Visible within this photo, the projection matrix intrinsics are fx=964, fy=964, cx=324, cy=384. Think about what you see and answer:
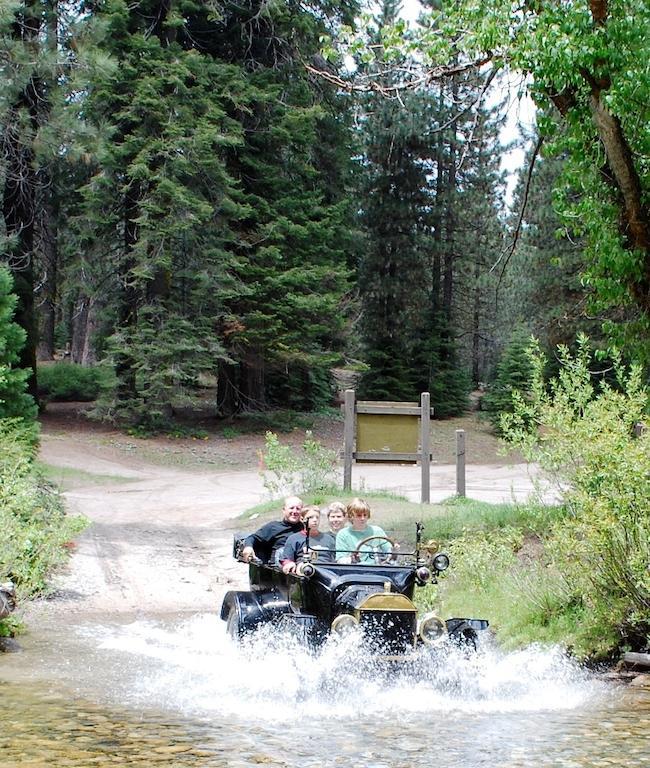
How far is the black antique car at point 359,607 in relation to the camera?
7.52 m

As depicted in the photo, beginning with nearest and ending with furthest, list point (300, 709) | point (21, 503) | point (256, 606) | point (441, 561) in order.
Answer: point (300, 709), point (441, 561), point (256, 606), point (21, 503)

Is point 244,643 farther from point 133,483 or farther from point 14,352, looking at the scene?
point 133,483

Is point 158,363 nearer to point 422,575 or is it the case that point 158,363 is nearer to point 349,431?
point 349,431

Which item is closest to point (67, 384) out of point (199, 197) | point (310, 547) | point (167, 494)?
point (199, 197)

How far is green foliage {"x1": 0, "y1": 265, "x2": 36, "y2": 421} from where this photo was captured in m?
14.2

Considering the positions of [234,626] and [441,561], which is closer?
[441,561]

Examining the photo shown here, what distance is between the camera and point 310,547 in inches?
348

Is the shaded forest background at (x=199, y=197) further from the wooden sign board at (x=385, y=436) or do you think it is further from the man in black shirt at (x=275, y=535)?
the man in black shirt at (x=275, y=535)

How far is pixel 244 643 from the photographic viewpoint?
857 cm

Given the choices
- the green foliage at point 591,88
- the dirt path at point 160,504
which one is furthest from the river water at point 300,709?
the green foliage at point 591,88

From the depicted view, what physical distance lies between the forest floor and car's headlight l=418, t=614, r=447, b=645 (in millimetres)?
4717

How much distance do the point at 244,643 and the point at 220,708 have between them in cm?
169

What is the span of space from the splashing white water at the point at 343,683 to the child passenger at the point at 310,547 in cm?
66

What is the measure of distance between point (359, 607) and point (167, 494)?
14.3 m
